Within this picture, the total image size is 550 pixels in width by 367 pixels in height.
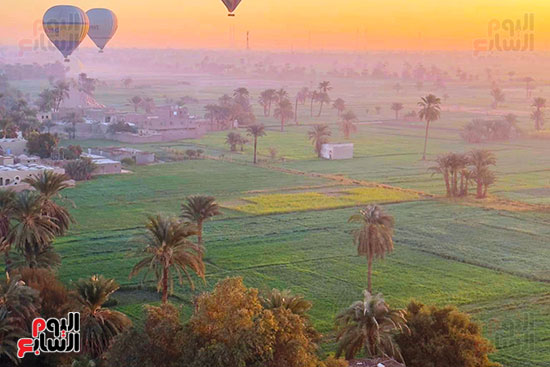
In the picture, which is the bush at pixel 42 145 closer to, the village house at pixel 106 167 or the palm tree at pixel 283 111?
the village house at pixel 106 167

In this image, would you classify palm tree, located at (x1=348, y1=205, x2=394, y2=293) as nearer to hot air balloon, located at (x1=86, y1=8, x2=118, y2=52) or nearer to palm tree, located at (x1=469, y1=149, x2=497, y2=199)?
palm tree, located at (x1=469, y1=149, x2=497, y2=199)

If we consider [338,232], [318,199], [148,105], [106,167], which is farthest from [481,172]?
[148,105]

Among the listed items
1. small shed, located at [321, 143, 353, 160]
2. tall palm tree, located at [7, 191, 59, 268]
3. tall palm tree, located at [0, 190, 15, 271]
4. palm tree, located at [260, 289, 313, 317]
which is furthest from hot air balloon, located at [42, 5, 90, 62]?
palm tree, located at [260, 289, 313, 317]

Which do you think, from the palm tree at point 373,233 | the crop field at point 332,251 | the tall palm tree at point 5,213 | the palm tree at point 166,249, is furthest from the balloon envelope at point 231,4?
the palm tree at point 166,249

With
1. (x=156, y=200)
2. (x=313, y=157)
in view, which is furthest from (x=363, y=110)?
(x=156, y=200)

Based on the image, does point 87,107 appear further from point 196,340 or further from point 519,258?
point 196,340
